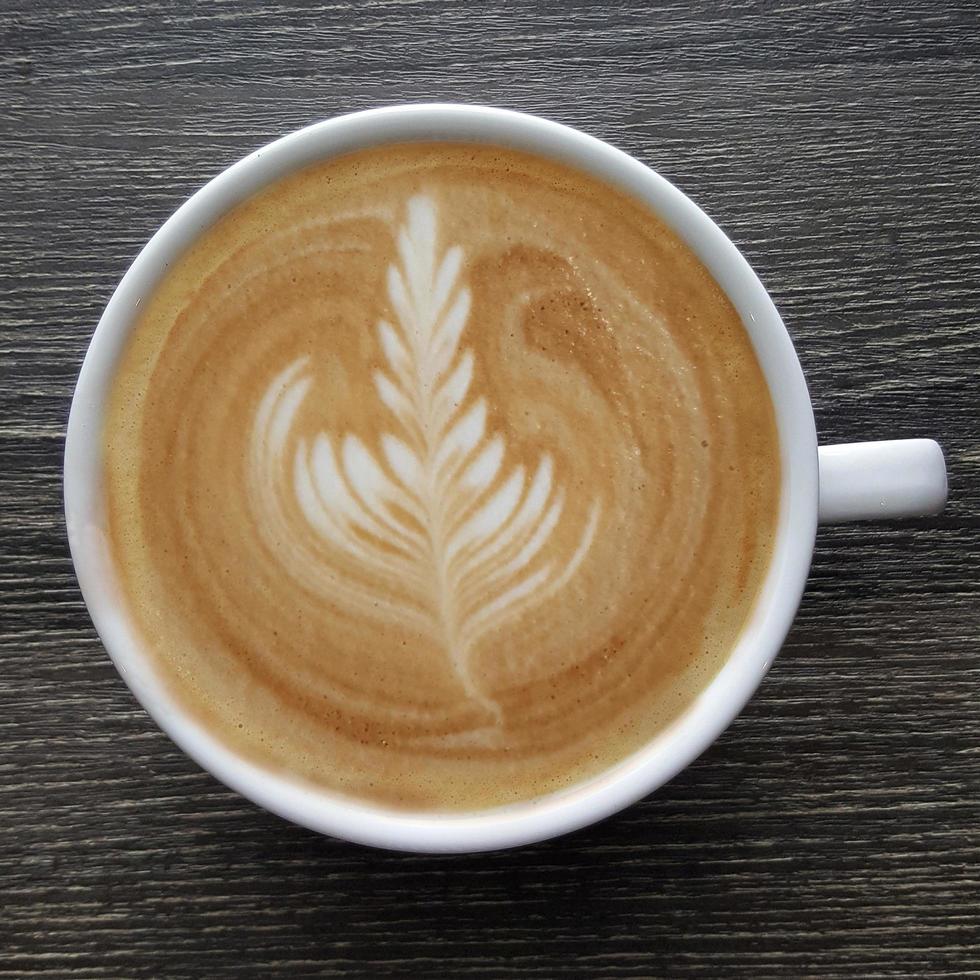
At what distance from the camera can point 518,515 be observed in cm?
90

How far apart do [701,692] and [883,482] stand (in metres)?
0.28

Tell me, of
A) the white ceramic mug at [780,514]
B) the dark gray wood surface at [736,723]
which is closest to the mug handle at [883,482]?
the white ceramic mug at [780,514]

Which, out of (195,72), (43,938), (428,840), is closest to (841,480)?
(428,840)

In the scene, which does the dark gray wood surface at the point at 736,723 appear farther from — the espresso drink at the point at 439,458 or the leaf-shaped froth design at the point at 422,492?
the leaf-shaped froth design at the point at 422,492

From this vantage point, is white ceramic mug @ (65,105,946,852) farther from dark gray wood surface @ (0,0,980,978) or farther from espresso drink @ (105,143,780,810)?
dark gray wood surface @ (0,0,980,978)

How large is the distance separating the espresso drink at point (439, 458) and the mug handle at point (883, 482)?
0.23ft

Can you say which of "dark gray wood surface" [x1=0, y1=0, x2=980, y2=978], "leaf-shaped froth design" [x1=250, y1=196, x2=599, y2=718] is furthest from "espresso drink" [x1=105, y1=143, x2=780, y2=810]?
"dark gray wood surface" [x1=0, y1=0, x2=980, y2=978]

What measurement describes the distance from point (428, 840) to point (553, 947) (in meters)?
0.32

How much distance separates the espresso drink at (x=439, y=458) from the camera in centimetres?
90

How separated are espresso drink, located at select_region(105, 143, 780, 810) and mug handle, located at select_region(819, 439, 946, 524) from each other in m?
0.07

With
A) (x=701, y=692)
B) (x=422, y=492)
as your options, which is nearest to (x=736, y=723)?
→ (x=701, y=692)

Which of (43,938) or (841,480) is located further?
(43,938)

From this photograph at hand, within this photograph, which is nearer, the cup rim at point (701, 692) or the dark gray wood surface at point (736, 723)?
the cup rim at point (701, 692)

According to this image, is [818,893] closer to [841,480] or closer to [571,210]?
[841,480]
